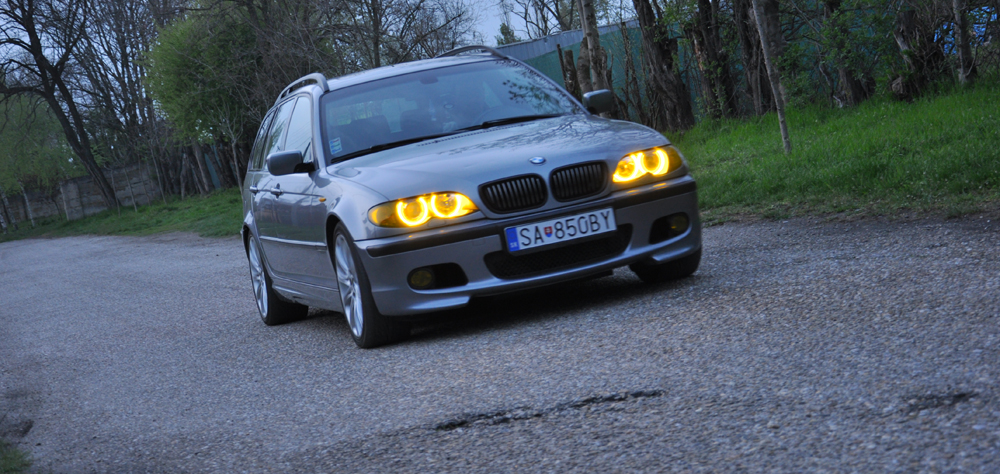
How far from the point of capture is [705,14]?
15.8 metres

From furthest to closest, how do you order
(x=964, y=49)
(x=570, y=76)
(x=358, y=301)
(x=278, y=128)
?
(x=570, y=76)
(x=964, y=49)
(x=278, y=128)
(x=358, y=301)

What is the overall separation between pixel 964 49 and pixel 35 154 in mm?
58518

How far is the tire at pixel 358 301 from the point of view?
5387 mm

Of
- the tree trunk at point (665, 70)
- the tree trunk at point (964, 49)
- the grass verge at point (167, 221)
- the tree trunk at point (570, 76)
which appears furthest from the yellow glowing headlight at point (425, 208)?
the grass verge at point (167, 221)

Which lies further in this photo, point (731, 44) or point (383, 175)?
point (731, 44)

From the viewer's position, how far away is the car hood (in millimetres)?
5234

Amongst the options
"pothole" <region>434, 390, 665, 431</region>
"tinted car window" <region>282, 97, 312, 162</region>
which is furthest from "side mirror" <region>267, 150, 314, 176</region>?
"pothole" <region>434, 390, 665, 431</region>

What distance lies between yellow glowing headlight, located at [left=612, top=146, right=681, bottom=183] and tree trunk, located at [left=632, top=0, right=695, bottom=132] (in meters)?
11.0

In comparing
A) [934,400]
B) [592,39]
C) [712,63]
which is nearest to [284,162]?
[934,400]

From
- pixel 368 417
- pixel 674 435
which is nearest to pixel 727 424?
pixel 674 435

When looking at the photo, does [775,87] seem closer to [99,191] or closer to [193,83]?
[193,83]

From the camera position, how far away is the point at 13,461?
4.23 meters

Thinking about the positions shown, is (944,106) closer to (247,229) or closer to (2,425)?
(247,229)

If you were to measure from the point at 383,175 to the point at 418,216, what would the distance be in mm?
333
